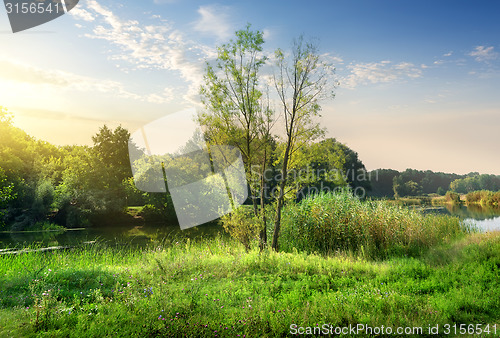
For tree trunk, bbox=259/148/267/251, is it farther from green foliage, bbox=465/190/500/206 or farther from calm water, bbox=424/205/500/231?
green foliage, bbox=465/190/500/206

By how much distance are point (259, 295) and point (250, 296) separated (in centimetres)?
15

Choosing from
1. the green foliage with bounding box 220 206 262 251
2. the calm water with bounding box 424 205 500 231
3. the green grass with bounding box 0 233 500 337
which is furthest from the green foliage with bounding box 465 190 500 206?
the green foliage with bounding box 220 206 262 251

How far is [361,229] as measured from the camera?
10195 mm

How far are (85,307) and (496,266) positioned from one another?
7.78 meters

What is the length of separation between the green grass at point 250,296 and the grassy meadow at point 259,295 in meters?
0.02

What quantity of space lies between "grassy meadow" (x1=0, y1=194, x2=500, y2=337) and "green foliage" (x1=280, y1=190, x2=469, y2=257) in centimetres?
19

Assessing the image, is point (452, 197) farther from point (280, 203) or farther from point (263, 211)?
point (280, 203)

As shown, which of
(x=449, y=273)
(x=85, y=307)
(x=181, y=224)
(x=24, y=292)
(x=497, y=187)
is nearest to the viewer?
(x=85, y=307)

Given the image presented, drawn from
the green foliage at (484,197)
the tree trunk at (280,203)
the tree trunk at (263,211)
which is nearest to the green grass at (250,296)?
the tree trunk at (280,203)

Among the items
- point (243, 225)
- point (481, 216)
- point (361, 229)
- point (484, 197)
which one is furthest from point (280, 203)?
point (484, 197)

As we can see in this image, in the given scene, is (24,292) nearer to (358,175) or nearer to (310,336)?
(310,336)

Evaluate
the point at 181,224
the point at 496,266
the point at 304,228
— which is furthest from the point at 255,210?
the point at 181,224

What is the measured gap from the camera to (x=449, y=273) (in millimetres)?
6539

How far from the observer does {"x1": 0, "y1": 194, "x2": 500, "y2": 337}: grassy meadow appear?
13.9ft
